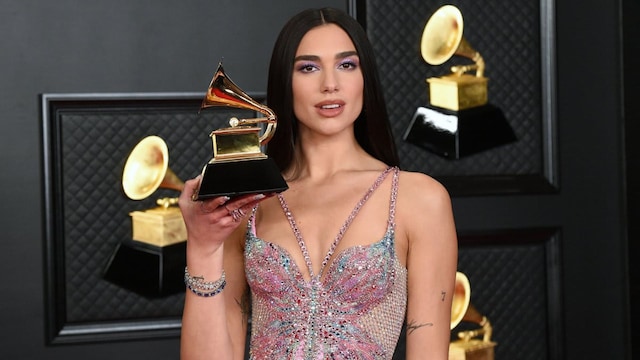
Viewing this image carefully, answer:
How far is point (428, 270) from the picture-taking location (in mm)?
2174

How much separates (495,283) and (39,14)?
1598mm

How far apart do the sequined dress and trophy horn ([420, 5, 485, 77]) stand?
1.30 m

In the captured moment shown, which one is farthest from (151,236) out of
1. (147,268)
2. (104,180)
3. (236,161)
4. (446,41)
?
(236,161)

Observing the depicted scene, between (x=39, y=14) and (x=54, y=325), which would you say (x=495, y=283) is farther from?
(x=39, y=14)

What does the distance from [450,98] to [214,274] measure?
1.51 m

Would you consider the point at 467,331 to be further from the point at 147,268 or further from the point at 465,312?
the point at 147,268

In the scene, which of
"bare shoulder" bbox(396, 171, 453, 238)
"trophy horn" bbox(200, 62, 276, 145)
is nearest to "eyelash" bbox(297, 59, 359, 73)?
"trophy horn" bbox(200, 62, 276, 145)

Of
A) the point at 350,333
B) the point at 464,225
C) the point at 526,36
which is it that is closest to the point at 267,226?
the point at 350,333

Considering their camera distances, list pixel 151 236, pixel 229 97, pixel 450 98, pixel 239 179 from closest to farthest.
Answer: pixel 239 179 → pixel 229 97 → pixel 151 236 → pixel 450 98

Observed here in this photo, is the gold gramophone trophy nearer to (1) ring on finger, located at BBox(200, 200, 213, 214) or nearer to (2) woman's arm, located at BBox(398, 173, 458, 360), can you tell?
(1) ring on finger, located at BBox(200, 200, 213, 214)

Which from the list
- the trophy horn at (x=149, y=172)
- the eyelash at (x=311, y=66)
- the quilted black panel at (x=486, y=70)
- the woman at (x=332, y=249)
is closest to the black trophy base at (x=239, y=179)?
the woman at (x=332, y=249)

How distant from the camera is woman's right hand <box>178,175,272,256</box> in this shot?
196cm

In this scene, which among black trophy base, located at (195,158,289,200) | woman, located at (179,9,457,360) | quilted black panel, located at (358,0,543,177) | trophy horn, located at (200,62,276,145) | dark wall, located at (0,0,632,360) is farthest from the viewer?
quilted black panel, located at (358,0,543,177)

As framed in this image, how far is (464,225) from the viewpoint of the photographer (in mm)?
3477
